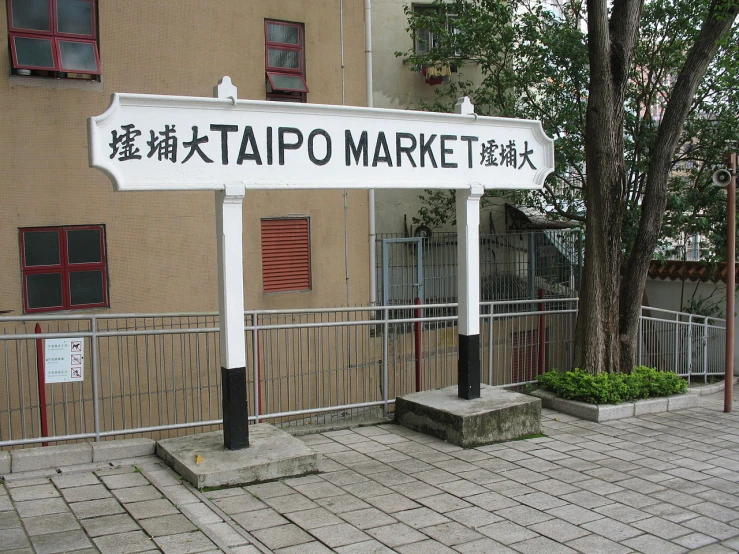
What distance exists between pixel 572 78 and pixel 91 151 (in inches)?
431

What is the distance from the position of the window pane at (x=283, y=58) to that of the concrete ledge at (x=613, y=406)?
22.8ft

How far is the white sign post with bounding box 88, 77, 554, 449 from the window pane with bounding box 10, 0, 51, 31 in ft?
18.4

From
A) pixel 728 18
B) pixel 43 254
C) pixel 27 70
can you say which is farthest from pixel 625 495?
pixel 27 70

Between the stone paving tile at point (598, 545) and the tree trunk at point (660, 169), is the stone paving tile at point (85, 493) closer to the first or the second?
the stone paving tile at point (598, 545)

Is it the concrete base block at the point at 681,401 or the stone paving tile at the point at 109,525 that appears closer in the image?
the stone paving tile at the point at 109,525

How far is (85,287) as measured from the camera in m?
11.3

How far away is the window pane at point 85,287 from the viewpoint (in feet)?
36.7

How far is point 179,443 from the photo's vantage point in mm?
7164

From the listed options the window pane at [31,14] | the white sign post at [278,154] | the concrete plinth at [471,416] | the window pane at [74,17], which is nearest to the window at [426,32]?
the window pane at [74,17]

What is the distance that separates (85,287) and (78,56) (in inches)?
130

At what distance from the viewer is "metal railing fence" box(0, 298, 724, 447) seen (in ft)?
29.4

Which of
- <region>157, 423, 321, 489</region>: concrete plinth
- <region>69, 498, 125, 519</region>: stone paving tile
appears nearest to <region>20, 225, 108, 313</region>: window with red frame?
<region>157, 423, 321, 489</region>: concrete plinth

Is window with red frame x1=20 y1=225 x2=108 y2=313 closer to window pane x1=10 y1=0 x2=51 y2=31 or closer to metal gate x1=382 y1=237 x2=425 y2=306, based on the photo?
window pane x1=10 y1=0 x2=51 y2=31

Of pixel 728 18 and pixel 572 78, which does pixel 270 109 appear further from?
pixel 572 78
